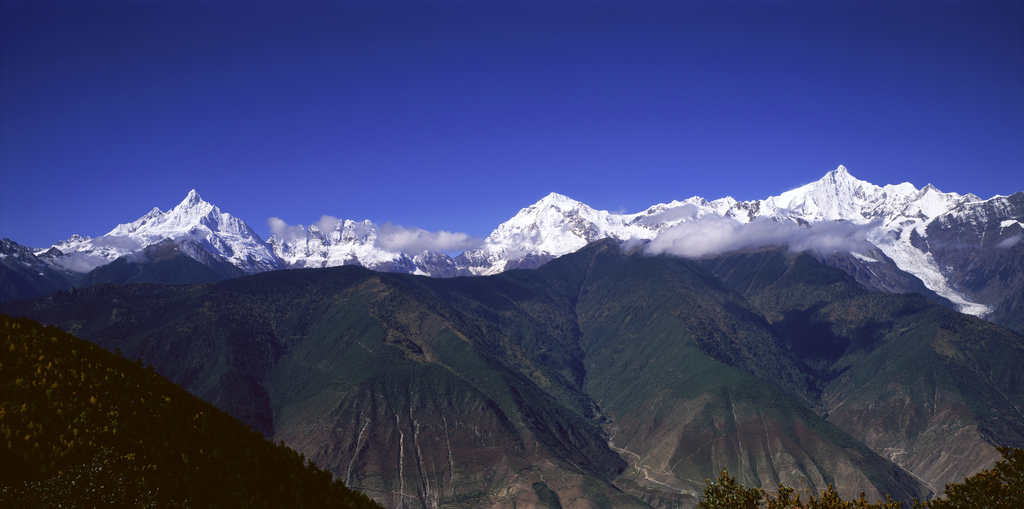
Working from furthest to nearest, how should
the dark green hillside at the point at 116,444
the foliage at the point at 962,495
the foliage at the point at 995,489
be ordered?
the dark green hillside at the point at 116,444 < the foliage at the point at 995,489 < the foliage at the point at 962,495

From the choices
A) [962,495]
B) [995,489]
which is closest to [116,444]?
[962,495]

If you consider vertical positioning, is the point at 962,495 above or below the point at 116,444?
below

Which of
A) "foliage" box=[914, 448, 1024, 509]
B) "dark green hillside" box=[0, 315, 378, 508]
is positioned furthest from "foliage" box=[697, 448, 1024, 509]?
"dark green hillside" box=[0, 315, 378, 508]

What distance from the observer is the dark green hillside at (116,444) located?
6862 centimetres

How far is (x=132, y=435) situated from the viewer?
80.8 metres

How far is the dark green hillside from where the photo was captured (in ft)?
225

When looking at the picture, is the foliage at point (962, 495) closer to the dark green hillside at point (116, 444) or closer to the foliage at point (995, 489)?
the foliage at point (995, 489)

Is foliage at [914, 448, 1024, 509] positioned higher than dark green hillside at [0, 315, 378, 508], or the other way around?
dark green hillside at [0, 315, 378, 508]

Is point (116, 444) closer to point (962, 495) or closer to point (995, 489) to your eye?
point (962, 495)

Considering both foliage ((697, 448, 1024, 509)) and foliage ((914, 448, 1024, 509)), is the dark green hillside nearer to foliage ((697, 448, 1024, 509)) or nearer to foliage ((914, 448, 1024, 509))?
foliage ((697, 448, 1024, 509))

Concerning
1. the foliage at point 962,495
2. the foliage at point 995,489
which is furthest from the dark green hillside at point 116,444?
the foliage at point 995,489

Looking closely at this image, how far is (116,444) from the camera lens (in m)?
77.7

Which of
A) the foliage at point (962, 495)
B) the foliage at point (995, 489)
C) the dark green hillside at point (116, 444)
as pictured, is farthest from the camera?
the dark green hillside at point (116, 444)

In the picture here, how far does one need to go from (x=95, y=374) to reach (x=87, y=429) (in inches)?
482
